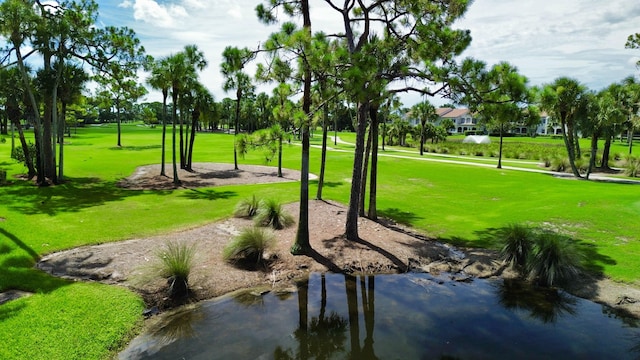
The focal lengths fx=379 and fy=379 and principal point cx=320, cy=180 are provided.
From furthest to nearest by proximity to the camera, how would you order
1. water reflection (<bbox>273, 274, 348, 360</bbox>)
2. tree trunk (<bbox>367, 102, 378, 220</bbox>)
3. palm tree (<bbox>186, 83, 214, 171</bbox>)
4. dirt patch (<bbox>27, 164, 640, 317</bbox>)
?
palm tree (<bbox>186, 83, 214, 171</bbox>), tree trunk (<bbox>367, 102, 378, 220</bbox>), dirt patch (<bbox>27, 164, 640, 317</bbox>), water reflection (<bbox>273, 274, 348, 360</bbox>)

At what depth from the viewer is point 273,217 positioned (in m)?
15.6

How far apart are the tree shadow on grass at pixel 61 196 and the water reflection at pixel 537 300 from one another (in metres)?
17.9

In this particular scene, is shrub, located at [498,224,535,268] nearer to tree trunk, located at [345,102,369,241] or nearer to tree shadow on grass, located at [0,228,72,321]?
tree trunk, located at [345,102,369,241]

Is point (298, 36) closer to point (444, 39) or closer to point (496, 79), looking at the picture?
point (444, 39)

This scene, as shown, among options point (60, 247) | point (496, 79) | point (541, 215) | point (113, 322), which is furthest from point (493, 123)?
point (60, 247)

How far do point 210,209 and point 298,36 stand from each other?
11.3 metres

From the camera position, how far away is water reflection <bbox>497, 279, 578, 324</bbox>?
9.27m

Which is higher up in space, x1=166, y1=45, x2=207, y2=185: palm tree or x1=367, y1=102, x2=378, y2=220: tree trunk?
x1=166, y1=45, x2=207, y2=185: palm tree

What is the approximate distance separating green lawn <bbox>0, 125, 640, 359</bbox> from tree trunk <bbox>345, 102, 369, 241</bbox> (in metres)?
3.56

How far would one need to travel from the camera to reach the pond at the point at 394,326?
7449 mm

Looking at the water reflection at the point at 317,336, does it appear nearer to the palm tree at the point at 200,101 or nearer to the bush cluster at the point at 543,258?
the bush cluster at the point at 543,258

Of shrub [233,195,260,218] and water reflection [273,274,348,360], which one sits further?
shrub [233,195,260,218]

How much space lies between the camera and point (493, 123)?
38.8 feet

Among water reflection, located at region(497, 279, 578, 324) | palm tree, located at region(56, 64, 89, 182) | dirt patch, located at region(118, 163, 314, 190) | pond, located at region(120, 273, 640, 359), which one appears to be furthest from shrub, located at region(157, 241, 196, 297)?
palm tree, located at region(56, 64, 89, 182)
